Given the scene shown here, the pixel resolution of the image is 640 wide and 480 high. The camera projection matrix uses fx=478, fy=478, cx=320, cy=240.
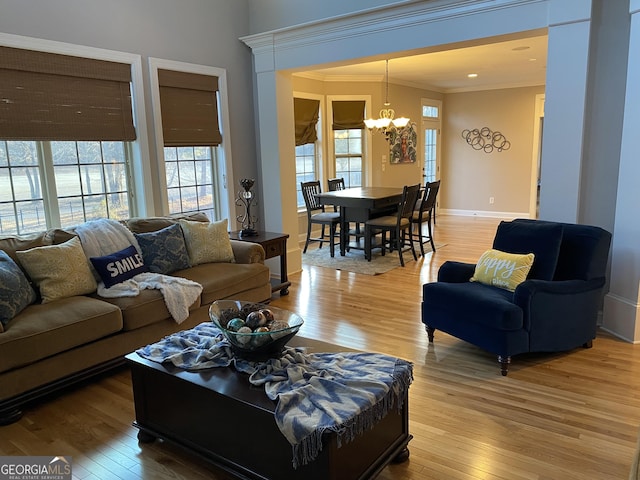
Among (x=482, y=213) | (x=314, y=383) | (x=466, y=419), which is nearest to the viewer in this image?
(x=314, y=383)

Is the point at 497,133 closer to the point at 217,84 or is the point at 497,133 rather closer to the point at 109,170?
the point at 217,84

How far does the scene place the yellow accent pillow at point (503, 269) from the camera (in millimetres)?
3318

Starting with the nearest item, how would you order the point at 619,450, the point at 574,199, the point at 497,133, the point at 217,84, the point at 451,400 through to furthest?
the point at 619,450 → the point at 451,400 → the point at 574,199 → the point at 217,84 → the point at 497,133

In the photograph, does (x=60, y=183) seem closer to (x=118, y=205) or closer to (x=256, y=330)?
(x=118, y=205)

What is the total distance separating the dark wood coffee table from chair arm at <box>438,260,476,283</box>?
1.56 meters

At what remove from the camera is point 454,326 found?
335 centimetres

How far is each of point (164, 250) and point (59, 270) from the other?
83 centimetres

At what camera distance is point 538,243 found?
338cm

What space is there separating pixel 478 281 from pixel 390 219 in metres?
2.75

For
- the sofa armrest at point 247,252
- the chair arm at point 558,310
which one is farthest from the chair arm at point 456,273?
the sofa armrest at point 247,252

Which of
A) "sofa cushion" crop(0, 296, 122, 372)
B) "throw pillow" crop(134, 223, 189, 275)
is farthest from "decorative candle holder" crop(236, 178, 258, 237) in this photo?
"sofa cushion" crop(0, 296, 122, 372)

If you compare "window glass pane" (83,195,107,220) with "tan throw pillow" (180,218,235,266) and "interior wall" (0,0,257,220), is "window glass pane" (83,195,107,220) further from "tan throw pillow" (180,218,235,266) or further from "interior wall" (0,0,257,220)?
"tan throw pillow" (180,218,235,266)

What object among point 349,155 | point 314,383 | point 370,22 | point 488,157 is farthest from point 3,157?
point 488,157

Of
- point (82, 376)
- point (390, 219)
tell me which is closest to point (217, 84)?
point (390, 219)
